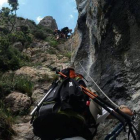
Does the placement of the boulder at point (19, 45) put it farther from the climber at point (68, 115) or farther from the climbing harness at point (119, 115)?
the climbing harness at point (119, 115)

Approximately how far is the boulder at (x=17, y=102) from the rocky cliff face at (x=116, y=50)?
2388mm

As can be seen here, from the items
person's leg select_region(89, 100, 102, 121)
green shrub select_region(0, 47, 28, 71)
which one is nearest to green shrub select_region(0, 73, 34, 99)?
green shrub select_region(0, 47, 28, 71)

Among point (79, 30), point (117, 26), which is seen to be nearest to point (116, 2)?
point (117, 26)

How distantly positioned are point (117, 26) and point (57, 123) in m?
4.42

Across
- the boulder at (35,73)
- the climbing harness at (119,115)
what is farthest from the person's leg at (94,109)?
the boulder at (35,73)

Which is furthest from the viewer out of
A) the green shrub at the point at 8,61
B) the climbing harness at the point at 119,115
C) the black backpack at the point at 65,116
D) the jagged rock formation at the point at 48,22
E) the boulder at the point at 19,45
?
the jagged rock formation at the point at 48,22

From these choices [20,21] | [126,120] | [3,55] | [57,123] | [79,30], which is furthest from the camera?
[20,21]

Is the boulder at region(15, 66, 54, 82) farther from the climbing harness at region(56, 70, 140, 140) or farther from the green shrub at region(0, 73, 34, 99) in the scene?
the climbing harness at region(56, 70, 140, 140)

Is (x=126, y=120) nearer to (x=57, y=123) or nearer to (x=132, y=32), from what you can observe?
(x=57, y=123)

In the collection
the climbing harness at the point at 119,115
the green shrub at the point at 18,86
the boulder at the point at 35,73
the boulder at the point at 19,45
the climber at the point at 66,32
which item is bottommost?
the climbing harness at the point at 119,115

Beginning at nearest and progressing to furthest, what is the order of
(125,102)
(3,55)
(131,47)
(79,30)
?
(125,102) → (131,47) → (79,30) → (3,55)

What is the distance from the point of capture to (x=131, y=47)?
22.1 ft

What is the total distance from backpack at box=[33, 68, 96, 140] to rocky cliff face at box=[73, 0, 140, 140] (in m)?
1.82

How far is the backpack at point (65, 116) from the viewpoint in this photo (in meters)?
3.95
